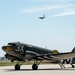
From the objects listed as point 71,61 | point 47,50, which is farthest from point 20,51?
point 71,61

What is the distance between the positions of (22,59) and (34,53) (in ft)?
5.71

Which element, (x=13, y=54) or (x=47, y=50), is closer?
(x=13, y=54)

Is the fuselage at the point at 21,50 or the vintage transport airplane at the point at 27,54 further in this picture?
the vintage transport airplane at the point at 27,54

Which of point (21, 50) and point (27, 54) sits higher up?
point (21, 50)

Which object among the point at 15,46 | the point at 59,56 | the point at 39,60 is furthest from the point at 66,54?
the point at 15,46

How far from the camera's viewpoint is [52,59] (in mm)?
38812

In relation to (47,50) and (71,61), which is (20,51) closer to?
(47,50)

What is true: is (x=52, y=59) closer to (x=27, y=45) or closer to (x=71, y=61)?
(x=27, y=45)

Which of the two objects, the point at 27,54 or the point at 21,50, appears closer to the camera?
the point at 21,50

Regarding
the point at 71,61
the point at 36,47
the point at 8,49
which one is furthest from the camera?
the point at 71,61

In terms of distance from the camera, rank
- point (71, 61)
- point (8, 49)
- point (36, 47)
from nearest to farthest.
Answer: point (8, 49) < point (36, 47) < point (71, 61)

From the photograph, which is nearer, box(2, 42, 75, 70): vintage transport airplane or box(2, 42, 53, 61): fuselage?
box(2, 42, 53, 61): fuselage

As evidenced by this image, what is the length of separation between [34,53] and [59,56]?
3.28m

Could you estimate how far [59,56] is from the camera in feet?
121
